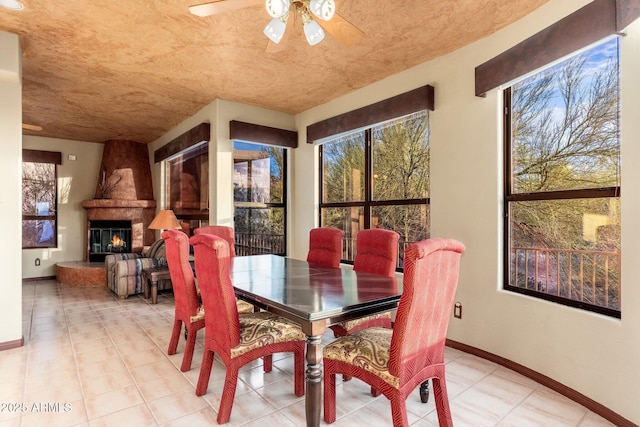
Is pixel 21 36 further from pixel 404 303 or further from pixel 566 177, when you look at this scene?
pixel 566 177

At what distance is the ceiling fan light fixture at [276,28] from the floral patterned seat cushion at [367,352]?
1884mm

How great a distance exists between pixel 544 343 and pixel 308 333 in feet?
5.91

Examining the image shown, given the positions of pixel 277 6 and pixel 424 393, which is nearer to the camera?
pixel 277 6

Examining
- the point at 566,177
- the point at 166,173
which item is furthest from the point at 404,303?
the point at 166,173

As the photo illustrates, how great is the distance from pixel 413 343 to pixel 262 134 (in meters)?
3.70

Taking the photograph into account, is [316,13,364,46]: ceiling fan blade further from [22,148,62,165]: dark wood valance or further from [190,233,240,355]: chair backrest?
[22,148,62,165]: dark wood valance

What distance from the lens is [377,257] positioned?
2.76 m

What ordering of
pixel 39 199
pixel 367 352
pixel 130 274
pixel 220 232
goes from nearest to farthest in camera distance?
pixel 367 352, pixel 220 232, pixel 130 274, pixel 39 199

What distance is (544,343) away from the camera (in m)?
2.37

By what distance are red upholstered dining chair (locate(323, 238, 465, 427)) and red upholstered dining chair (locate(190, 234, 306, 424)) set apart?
14.0 inches

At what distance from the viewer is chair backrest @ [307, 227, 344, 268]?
3.11 metres

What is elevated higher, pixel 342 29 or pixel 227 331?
pixel 342 29

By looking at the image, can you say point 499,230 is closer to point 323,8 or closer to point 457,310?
point 457,310

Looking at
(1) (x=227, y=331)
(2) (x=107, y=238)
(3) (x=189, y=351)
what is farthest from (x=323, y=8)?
(2) (x=107, y=238)
